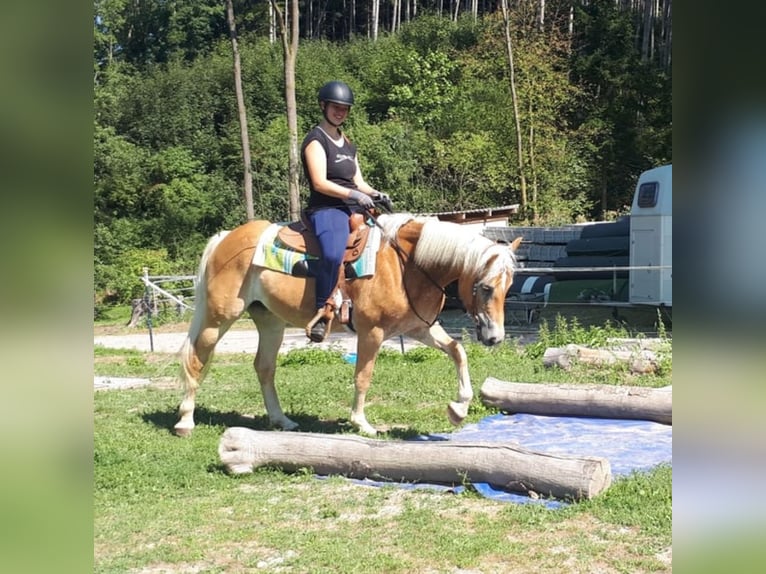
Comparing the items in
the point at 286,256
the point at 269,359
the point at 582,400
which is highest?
the point at 286,256

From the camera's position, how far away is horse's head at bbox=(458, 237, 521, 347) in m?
5.45

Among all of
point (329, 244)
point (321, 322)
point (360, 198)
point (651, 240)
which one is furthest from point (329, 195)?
point (651, 240)

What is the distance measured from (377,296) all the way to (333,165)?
1101 mm

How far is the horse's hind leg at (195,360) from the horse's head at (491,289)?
7.30ft

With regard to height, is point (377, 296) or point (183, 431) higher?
point (377, 296)

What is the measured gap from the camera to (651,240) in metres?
13.0

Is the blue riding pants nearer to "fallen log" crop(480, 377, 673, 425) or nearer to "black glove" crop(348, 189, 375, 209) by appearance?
"black glove" crop(348, 189, 375, 209)

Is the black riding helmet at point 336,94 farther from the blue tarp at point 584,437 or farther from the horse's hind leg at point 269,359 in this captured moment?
the blue tarp at point 584,437

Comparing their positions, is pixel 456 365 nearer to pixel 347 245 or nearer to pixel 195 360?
pixel 347 245

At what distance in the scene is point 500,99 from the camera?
30938 millimetres

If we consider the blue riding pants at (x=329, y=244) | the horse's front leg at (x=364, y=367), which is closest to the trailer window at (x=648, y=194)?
the horse's front leg at (x=364, y=367)
